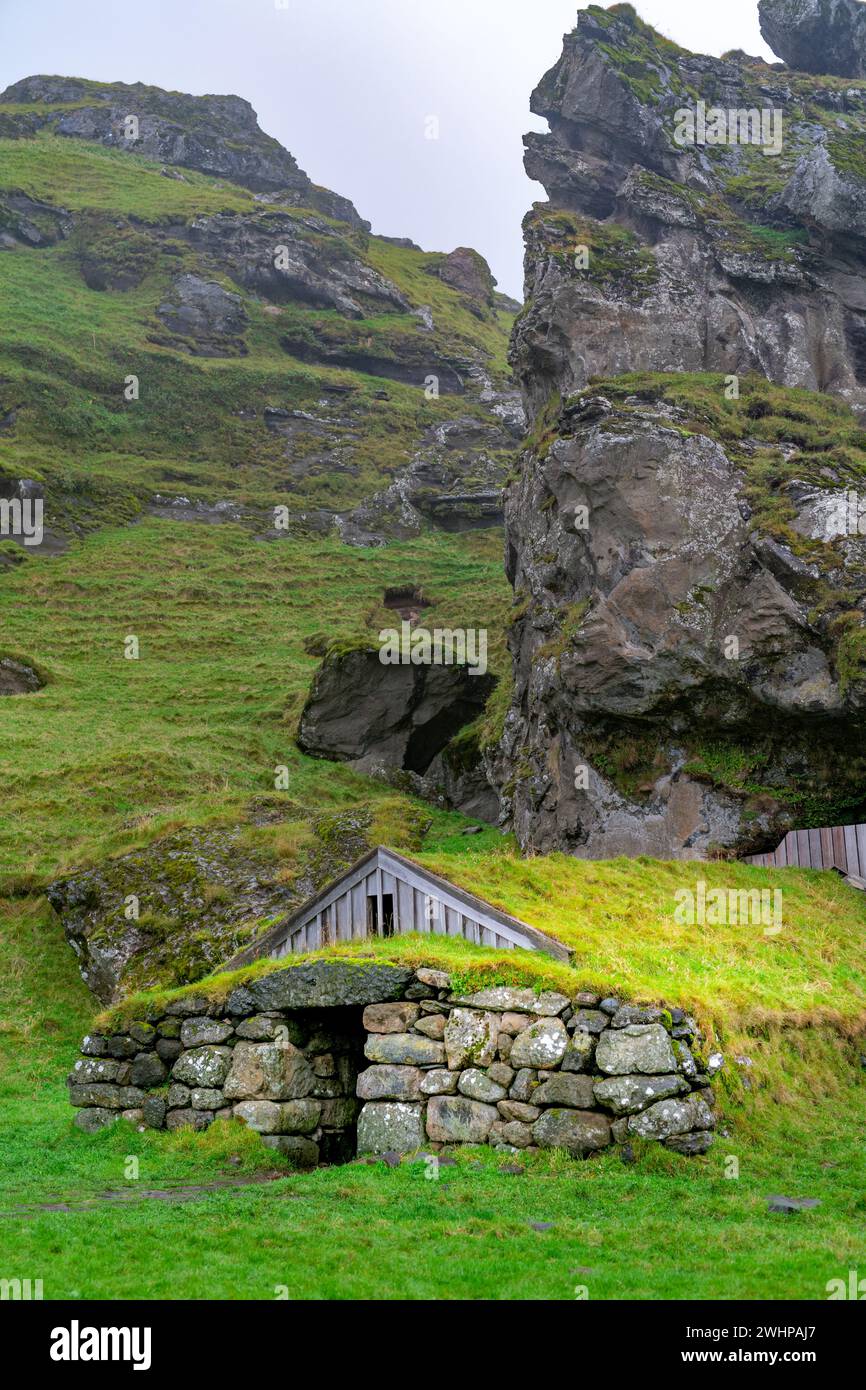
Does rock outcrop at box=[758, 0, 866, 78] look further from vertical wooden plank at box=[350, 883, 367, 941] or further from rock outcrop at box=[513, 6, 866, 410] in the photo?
vertical wooden plank at box=[350, 883, 367, 941]

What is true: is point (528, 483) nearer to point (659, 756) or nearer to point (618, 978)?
point (659, 756)

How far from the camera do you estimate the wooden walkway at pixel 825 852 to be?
79.8ft

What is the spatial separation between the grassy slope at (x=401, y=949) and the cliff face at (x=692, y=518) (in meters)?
4.80

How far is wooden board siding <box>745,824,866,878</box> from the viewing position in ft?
80.0

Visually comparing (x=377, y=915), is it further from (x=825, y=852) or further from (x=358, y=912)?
(x=825, y=852)

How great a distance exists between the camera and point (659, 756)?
28.6 metres

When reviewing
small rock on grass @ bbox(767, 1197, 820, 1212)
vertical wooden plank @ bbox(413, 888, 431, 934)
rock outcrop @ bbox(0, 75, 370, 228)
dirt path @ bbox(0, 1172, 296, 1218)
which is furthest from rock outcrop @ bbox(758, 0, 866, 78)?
rock outcrop @ bbox(0, 75, 370, 228)

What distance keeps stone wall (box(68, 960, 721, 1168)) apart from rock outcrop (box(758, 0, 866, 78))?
6890 cm

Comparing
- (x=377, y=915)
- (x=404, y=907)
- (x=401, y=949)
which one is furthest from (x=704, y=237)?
(x=401, y=949)

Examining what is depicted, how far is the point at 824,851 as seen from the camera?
82.7 feet

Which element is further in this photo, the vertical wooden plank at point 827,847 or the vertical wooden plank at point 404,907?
the vertical wooden plank at point 827,847

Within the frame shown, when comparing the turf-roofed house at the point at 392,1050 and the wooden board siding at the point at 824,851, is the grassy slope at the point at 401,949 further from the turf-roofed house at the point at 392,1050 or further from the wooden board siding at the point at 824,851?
the wooden board siding at the point at 824,851

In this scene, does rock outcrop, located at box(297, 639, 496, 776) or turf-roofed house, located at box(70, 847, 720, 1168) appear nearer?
turf-roofed house, located at box(70, 847, 720, 1168)

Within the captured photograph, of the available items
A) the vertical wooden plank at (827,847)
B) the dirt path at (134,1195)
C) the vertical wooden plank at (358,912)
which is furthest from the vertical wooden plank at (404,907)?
the vertical wooden plank at (827,847)
